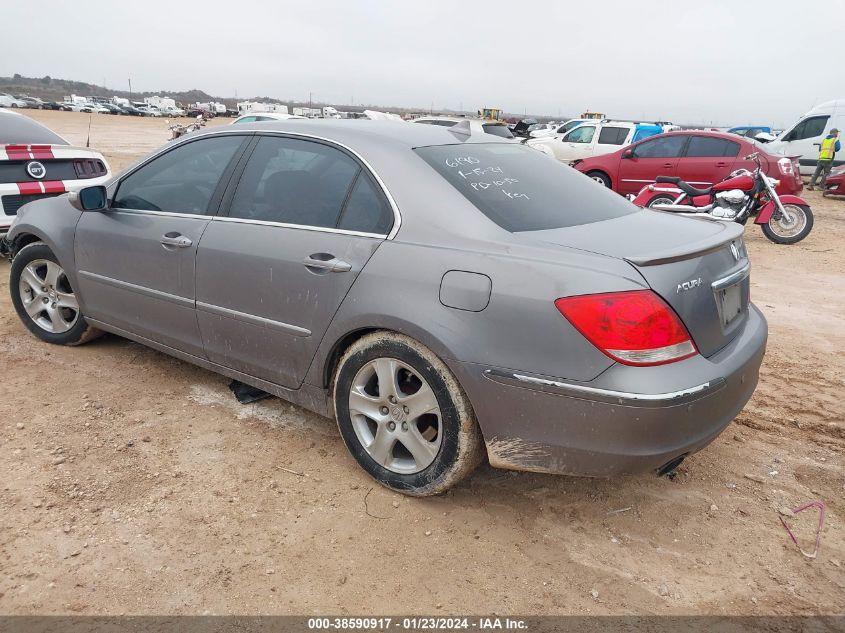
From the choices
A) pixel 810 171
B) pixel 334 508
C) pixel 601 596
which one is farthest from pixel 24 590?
pixel 810 171

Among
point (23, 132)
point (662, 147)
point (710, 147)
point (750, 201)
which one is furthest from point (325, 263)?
point (662, 147)

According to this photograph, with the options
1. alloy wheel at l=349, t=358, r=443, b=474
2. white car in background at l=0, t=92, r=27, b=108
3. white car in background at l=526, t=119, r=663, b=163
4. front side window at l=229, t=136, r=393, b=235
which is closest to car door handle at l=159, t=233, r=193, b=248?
front side window at l=229, t=136, r=393, b=235

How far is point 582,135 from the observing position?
16047 millimetres

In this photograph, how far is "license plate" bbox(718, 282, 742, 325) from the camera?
249 cm

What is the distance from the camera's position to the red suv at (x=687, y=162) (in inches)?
404

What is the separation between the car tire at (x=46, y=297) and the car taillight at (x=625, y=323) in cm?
336

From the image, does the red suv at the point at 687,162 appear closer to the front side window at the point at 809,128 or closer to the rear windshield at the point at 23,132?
the front side window at the point at 809,128

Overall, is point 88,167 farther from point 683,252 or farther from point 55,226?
point 683,252

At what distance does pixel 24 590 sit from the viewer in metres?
2.17

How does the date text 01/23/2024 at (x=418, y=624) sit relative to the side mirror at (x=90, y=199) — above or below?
below

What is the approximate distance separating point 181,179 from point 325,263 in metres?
1.33

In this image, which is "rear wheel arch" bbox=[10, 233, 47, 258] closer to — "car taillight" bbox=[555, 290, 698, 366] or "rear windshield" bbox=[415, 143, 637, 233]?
"rear windshield" bbox=[415, 143, 637, 233]

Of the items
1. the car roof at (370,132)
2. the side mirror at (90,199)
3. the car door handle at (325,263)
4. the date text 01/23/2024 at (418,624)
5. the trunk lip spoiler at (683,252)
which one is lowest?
the date text 01/23/2024 at (418,624)

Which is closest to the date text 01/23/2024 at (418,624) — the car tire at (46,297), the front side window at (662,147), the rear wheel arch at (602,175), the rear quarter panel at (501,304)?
the rear quarter panel at (501,304)
